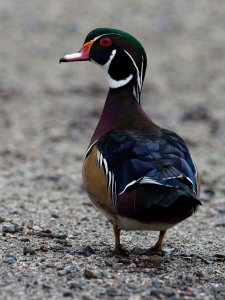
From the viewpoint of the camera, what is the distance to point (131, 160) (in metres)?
5.70

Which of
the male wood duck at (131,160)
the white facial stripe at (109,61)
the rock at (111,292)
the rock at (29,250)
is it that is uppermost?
the white facial stripe at (109,61)

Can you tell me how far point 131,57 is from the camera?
21.9 ft

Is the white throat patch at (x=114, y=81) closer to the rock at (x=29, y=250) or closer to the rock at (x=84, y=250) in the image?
the rock at (x=84, y=250)

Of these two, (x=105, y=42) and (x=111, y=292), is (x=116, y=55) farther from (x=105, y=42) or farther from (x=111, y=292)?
(x=111, y=292)

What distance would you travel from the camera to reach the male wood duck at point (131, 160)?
548cm

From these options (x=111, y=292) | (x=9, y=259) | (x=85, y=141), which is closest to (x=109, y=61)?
(x=9, y=259)

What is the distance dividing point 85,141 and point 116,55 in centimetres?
549


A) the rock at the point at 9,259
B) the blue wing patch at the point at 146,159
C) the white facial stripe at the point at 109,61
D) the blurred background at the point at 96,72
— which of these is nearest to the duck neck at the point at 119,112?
the white facial stripe at the point at 109,61

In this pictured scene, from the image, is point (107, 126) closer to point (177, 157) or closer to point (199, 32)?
point (177, 157)

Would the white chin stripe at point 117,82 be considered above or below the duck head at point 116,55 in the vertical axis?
below

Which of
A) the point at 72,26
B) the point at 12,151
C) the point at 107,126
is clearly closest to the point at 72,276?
the point at 107,126

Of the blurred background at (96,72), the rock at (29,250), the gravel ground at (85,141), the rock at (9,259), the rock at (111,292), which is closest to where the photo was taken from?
the rock at (111,292)

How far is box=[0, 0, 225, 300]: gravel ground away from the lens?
5473 millimetres

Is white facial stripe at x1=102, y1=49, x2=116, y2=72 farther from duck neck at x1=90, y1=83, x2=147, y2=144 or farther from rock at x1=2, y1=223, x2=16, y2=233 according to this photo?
rock at x1=2, y1=223, x2=16, y2=233
